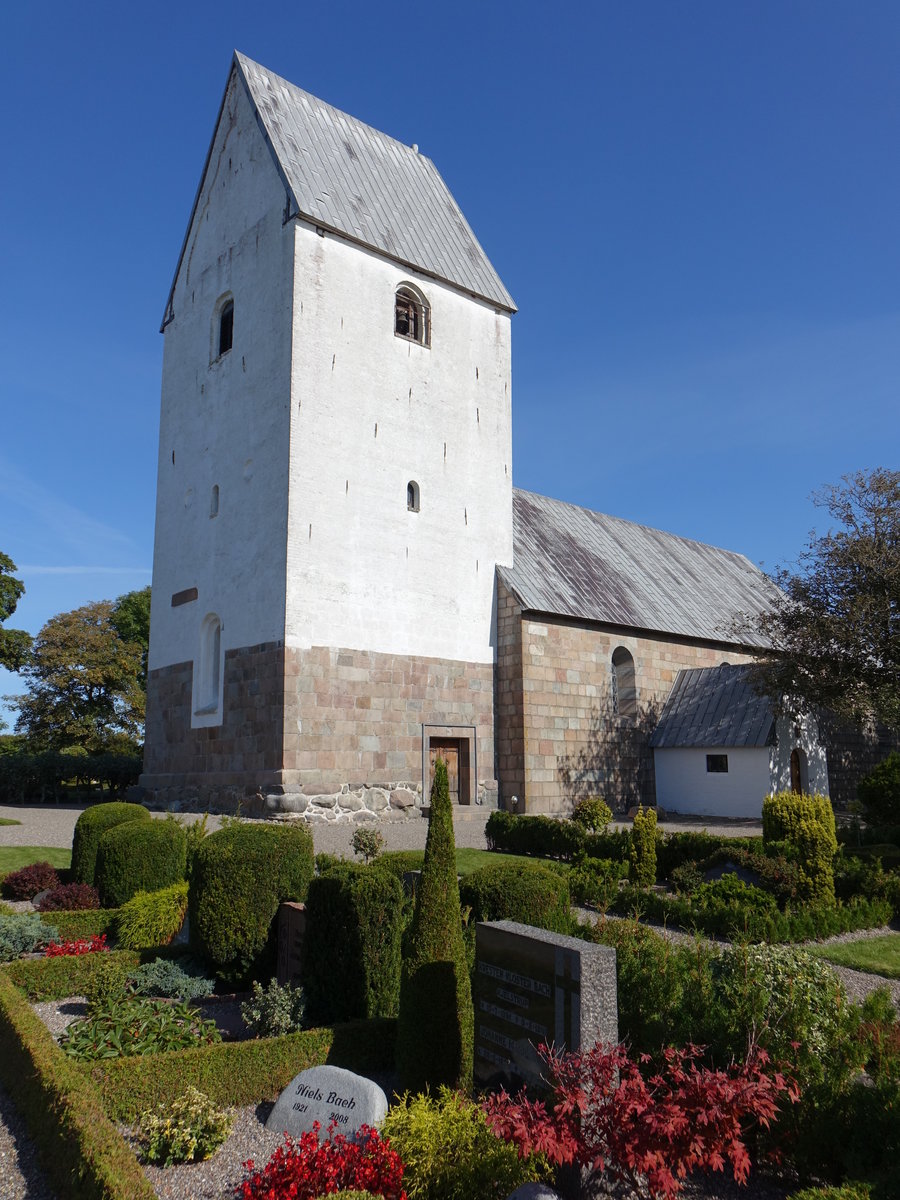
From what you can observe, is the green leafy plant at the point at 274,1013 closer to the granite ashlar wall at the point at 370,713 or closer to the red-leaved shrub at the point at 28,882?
the red-leaved shrub at the point at 28,882

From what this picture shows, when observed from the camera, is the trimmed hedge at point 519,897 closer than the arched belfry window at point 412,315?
Yes

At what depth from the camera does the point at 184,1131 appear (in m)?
4.68

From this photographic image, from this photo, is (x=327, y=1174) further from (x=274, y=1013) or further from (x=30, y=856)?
(x=30, y=856)

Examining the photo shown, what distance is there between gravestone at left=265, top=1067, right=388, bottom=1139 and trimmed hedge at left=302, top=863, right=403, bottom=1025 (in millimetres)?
1386

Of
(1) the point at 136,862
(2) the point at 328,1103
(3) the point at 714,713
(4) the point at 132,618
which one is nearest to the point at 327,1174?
(2) the point at 328,1103

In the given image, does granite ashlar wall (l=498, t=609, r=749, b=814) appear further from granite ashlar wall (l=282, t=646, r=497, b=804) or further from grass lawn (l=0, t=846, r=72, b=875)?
grass lawn (l=0, t=846, r=72, b=875)

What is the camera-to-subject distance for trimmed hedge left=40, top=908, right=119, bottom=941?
884cm

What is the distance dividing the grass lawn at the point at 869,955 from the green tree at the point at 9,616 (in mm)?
29474

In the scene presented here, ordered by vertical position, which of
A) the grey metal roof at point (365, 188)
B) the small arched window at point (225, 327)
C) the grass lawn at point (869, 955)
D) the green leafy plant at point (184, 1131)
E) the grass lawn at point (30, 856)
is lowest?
the green leafy plant at point (184, 1131)

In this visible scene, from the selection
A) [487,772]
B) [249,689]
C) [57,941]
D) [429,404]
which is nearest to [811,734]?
[487,772]

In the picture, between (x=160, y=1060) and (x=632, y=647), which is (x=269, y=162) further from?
(x=160, y=1060)

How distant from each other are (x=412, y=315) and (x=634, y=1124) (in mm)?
18936

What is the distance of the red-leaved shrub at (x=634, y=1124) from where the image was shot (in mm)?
3617

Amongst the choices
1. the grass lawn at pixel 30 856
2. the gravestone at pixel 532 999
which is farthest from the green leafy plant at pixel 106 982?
the grass lawn at pixel 30 856
